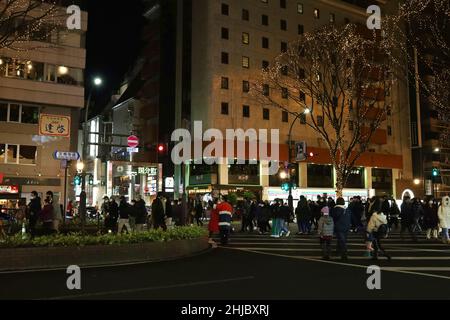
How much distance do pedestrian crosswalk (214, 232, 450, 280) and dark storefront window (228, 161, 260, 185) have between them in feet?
77.3

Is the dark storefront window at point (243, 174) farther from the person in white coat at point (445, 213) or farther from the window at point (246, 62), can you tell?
the person in white coat at point (445, 213)

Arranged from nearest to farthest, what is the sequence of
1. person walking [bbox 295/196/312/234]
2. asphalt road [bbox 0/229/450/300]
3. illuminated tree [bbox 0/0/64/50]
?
1. asphalt road [bbox 0/229/450/300]
2. illuminated tree [bbox 0/0/64/50]
3. person walking [bbox 295/196/312/234]

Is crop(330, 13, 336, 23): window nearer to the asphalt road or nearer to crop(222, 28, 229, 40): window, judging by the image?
crop(222, 28, 229, 40): window

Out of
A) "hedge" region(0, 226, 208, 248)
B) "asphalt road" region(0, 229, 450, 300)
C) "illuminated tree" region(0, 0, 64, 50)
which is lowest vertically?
"asphalt road" region(0, 229, 450, 300)

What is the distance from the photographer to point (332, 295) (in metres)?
8.09

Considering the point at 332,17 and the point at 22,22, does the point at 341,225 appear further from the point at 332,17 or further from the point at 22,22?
the point at 332,17

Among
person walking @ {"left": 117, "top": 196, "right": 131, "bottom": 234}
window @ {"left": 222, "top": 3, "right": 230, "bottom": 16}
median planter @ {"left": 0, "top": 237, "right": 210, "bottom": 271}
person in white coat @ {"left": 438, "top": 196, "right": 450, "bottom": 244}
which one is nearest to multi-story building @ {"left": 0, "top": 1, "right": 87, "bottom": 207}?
window @ {"left": 222, "top": 3, "right": 230, "bottom": 16}

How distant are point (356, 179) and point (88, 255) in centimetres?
4247

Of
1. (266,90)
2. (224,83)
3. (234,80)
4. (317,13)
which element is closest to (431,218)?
(224,83)

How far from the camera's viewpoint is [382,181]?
174 ft

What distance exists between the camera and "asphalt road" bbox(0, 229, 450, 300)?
8180 millimetres
